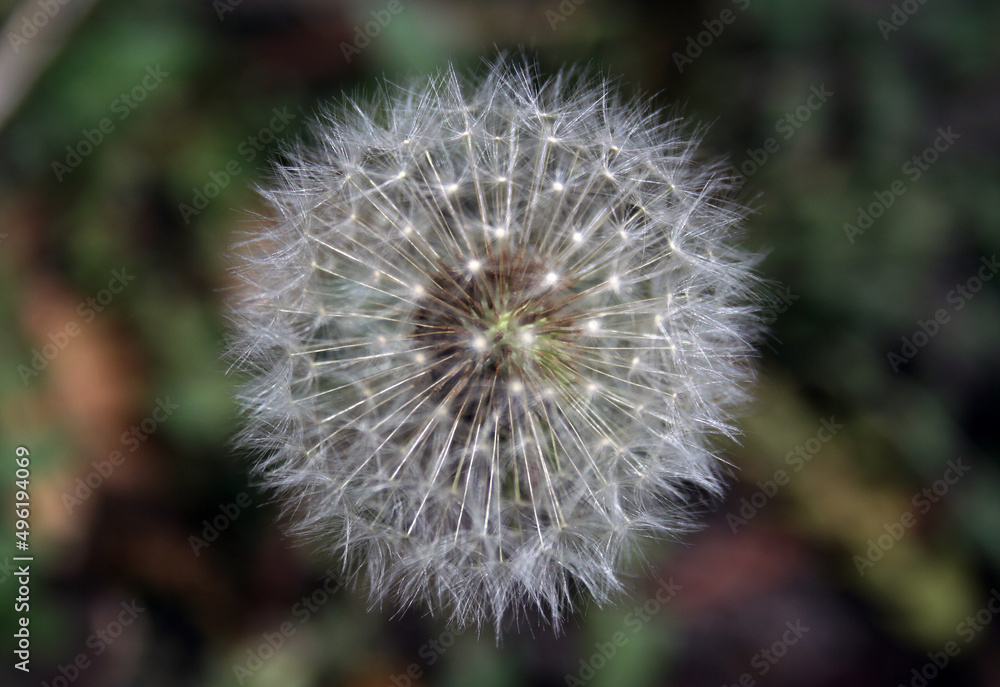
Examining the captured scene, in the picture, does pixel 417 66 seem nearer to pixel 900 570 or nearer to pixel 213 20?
pixel 213 20

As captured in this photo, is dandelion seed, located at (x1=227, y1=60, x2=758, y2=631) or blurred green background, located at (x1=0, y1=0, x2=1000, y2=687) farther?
blurred green background, located at (x1=0, y1=0, x2=1000, y2=687)

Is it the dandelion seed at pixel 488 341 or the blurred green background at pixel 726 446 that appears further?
the blurred green background at pixel 726 446

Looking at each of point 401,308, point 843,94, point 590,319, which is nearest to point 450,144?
point 401,308

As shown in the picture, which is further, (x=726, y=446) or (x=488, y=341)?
(x=726, y=446)

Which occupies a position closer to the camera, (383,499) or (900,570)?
(383,499)
